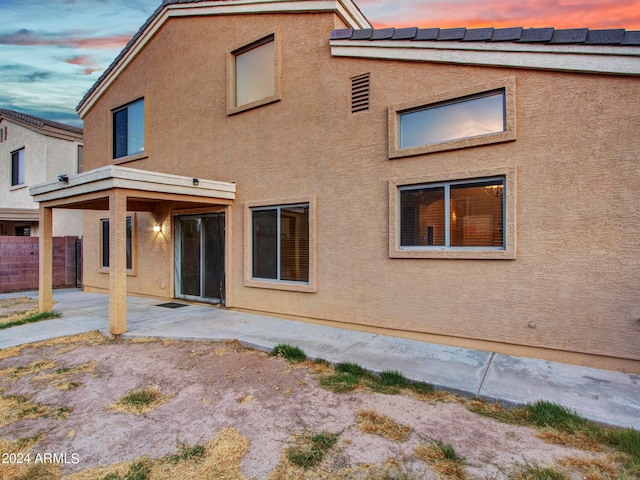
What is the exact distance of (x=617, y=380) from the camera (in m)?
4.13

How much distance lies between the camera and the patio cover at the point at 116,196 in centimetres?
615

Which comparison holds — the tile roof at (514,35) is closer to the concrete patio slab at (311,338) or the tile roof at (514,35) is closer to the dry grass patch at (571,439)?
the dry grass patch at (571,439)

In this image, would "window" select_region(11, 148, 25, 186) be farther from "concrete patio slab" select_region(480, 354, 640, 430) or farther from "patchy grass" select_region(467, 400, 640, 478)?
"patchy grass" select_region(467, 400, 640, 478)

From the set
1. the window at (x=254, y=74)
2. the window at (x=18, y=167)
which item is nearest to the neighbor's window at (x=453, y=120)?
the window at (x=254, y=74)

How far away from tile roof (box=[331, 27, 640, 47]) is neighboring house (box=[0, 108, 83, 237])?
1560 cm

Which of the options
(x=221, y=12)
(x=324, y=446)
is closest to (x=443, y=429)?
(x=324, y=446)

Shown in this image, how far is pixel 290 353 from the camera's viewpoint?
5.16 meters

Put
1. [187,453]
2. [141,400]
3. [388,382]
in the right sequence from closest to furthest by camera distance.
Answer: [187,453]
[141,400]
[388,382]

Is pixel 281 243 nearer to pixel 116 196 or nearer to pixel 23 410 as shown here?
pixel 116 196

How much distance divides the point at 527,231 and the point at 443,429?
315cm

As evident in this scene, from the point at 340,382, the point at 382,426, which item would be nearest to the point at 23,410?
the point at 340,382

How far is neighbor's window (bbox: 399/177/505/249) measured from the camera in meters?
5.19

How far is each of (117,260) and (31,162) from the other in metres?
14.5

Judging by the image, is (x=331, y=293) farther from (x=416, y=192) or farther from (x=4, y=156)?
(x=4, y=156)
